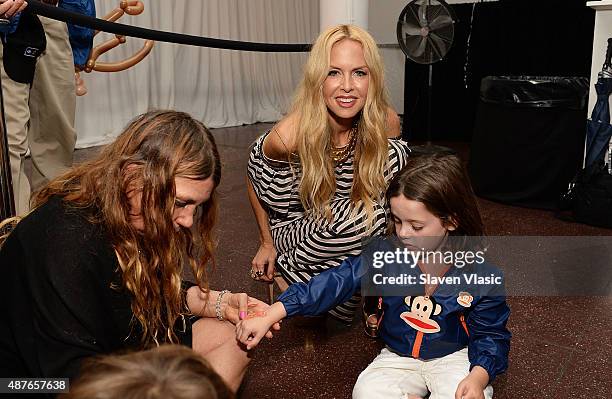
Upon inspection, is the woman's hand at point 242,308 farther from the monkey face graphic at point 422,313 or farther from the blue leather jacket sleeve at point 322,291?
the monkey face graphic at point 422,313

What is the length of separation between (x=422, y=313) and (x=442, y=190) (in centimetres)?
31

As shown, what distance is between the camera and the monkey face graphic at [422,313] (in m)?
1.56

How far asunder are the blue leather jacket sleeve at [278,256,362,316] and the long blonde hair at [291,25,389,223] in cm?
31

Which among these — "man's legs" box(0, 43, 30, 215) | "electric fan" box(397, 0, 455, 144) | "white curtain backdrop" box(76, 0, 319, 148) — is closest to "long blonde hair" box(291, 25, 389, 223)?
"man's legs" box(0, 43, 30, 215)

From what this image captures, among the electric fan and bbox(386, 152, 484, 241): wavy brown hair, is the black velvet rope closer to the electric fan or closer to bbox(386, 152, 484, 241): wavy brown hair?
bbox(386, 152, 484, 241): wavy brown hair

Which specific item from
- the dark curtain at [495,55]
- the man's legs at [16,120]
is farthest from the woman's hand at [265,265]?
the dark curtain at [495,55]

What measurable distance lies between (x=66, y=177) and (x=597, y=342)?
1.59m

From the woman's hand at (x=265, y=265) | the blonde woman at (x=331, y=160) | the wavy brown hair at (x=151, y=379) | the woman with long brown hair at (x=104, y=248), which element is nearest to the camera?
the wavy brown hair at (x=151, y=379)

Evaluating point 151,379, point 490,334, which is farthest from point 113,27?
point 151,379

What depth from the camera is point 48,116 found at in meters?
2.90

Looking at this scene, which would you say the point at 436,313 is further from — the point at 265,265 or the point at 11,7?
the point at 11,7

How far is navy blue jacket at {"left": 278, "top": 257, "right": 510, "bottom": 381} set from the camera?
59.4 inches

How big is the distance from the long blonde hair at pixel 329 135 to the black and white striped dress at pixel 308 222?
0.11 ft

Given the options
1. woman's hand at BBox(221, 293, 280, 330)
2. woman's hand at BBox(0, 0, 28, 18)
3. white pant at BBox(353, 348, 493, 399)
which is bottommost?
white pant at BBox(353, 348, 493, 399)
